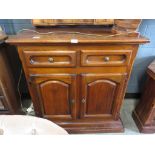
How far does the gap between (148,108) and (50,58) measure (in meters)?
0.97

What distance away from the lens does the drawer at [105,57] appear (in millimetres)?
1002

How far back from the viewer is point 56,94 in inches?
48.0

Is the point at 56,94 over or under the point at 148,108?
over

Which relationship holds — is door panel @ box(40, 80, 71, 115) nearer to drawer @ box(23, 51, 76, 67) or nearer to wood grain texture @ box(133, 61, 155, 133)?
drawer @ box(23, 51, 76, 67)

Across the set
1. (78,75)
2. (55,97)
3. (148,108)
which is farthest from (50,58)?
(148,108)

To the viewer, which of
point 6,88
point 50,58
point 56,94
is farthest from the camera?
point 6,88

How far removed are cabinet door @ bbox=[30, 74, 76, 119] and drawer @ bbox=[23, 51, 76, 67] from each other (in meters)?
0.10

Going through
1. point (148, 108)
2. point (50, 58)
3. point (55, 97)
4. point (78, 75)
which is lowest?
point (148, 108)

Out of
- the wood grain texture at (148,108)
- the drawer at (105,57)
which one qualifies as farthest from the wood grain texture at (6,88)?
the wood grain texture at (148,108)

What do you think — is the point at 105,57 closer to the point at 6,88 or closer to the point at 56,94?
the point at 56,94

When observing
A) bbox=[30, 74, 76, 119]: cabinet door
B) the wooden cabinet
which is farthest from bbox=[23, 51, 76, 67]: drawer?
bbox=[30, 74, 76, 119]: cabinet door
